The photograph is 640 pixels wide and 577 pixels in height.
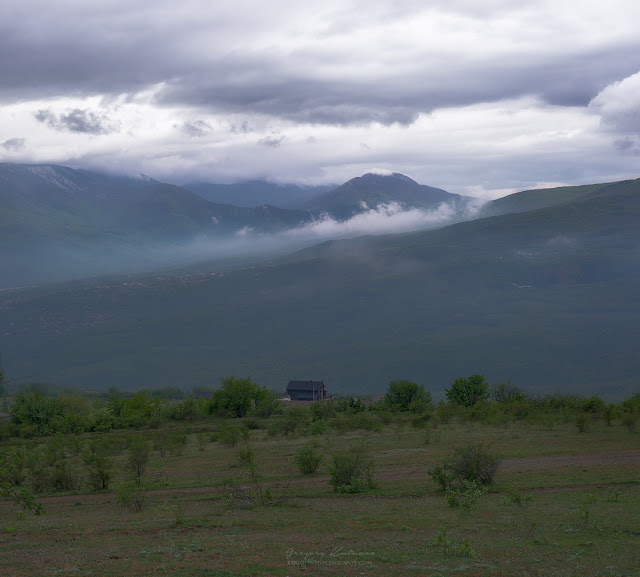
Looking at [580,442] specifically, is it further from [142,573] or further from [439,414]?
[142,573]

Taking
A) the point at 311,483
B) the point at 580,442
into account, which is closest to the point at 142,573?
the point at 311,483

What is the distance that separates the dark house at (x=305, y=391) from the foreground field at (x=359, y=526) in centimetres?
7157

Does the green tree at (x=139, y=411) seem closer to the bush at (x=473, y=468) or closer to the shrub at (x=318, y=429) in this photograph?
the shrub at (x=318, y=429)

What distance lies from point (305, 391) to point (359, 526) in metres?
85.3

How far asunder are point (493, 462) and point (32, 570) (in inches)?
536

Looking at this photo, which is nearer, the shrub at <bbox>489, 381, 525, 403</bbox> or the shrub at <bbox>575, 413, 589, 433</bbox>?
the shrub at <bbox>575, 413, 589, 433</bbox>

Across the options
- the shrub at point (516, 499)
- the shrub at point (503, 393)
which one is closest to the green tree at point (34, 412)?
the shrub at point (503, 393)

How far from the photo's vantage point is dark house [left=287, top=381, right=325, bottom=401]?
3858 inches

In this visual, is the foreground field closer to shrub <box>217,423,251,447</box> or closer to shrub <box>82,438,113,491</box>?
shrub <box>82,438,113,491</box>

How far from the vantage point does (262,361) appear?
560ft

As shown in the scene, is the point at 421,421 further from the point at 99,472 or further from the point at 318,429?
the point at 99,472

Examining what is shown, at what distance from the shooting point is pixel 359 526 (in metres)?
14.9

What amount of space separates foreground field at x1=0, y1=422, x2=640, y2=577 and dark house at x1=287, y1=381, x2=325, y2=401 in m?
71.6

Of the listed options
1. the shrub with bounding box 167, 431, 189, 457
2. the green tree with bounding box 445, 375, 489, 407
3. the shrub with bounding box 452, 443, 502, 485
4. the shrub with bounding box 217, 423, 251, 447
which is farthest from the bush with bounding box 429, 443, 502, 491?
the green tree with bounding box 445, 375, 489, 407
